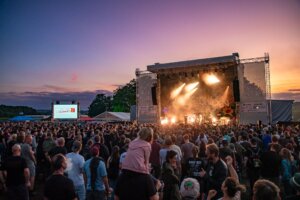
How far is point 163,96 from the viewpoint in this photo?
2758 cm

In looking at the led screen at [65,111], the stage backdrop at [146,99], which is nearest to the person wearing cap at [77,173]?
the stage backdrop at [146,99]

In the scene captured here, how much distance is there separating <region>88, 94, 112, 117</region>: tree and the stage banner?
215 feet

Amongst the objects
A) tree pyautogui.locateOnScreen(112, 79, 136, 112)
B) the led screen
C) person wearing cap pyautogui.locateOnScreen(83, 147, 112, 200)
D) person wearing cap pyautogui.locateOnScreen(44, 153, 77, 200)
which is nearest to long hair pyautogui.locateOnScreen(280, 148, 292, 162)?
person wearing cap pyautogui.locateOnScreen(83, 147, 112, 200)

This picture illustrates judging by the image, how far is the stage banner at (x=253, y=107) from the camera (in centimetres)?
2080

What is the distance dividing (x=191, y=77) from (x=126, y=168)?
2422 cm

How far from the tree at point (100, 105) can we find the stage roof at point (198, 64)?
197ft

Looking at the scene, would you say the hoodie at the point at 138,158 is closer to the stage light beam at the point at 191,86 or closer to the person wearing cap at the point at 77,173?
the person wearing cap at the point at 77,173

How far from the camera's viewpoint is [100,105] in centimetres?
8619

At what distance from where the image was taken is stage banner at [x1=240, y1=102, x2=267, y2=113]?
20.8 meters

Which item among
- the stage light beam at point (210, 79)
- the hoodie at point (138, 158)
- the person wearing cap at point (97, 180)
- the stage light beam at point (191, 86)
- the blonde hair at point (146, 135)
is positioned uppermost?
the stage light beam at point (210, 79)

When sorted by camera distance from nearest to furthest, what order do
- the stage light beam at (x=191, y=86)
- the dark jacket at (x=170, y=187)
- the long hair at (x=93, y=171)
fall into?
the dark jacket at (x=170, y=187) < the long hair at (x=93, y=171) < the stage light beam at (x=191, y=86)

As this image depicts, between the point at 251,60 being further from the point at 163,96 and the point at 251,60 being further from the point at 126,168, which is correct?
the point at 126,168

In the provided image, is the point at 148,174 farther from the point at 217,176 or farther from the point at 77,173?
the point at 77,173

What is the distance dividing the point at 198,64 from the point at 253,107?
596 cm
